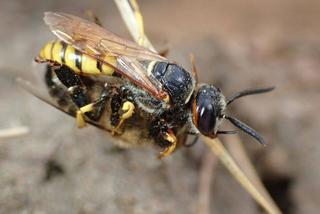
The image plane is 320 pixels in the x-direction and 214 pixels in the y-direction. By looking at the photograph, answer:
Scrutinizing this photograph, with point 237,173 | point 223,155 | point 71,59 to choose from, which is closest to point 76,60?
point 71,59

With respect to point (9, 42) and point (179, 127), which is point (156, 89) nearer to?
point (179, 127)

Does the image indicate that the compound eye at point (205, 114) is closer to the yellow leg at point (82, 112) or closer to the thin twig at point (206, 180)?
the yellow leg at point (82, 112)

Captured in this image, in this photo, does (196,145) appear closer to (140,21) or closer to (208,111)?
(140,21)

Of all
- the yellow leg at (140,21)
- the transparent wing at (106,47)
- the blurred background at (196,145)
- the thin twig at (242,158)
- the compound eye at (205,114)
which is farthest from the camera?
the thin twig at (242,158)

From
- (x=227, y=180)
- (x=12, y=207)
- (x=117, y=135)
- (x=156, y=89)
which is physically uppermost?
(x=156, y=89)

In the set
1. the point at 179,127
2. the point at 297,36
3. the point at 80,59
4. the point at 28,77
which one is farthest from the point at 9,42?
the point at 297,36

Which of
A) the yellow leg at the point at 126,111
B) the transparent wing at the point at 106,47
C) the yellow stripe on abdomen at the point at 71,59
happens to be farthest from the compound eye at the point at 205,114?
the yellow stripe on abdomen at the point at 71,59

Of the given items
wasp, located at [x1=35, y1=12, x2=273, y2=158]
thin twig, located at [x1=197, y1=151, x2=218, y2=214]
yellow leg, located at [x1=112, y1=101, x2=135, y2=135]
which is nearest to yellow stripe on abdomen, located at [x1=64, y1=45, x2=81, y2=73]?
wasp, located at [x1=35, y1=12, x2=273, y2=158]
